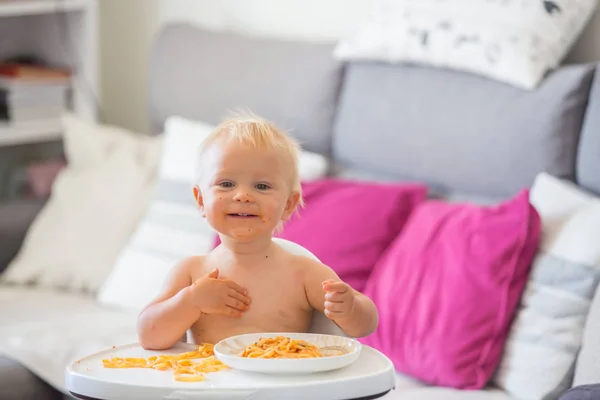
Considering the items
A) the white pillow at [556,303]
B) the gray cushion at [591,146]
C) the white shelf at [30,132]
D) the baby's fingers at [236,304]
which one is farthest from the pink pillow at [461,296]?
the white shelf at [30,132]

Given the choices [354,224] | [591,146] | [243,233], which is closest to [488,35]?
[591,146]

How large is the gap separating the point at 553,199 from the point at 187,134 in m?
1.01

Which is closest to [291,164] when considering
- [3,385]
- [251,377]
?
[251,377]

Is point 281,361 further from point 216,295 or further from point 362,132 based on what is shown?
point 362,132

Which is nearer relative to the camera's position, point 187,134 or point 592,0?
point 592,0

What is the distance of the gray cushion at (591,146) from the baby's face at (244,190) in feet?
2.53

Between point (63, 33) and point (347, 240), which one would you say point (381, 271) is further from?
point (63, 33)

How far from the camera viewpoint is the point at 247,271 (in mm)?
1421

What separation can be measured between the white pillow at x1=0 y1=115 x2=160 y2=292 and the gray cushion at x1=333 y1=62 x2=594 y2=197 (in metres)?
0.56

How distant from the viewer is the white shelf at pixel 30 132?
2.91 m

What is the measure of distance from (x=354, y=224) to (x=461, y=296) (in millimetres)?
338

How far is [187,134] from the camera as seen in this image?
251 centimetres

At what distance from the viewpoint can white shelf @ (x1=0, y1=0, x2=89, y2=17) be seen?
2.84 metres

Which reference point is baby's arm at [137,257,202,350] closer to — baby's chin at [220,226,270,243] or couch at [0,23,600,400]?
baby's chin at [220,226,270,243]
